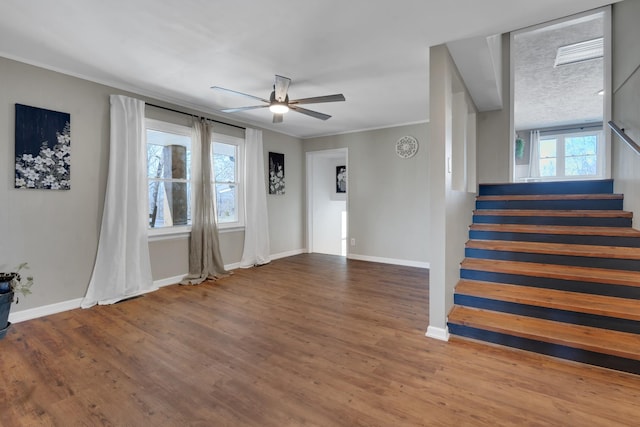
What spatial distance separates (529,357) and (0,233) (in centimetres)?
456

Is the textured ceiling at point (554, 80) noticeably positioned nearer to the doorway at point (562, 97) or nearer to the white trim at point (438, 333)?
the doorway at point (562, 97)

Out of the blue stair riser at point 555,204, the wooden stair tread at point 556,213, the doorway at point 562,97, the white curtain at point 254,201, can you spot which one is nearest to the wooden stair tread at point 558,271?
the wooden stair tread at point 556,213

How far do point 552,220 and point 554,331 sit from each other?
58.7 inches

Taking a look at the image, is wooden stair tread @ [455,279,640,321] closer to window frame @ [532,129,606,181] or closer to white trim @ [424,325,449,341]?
white trim @ [424,325,449,341]

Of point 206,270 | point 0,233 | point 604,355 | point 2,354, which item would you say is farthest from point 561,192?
point 0,233

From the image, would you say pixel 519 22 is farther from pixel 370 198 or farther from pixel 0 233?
pixel 0 233

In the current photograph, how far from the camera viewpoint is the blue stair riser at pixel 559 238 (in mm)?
2627

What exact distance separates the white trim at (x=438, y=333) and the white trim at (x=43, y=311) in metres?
3.57

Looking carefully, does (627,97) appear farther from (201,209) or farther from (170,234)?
(170,234)

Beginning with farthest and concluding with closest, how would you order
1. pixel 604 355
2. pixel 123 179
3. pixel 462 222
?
pixel 123 179 < pixel 462 222 < pixel 604 355

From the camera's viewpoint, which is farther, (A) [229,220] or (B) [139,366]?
(A) [229,220]

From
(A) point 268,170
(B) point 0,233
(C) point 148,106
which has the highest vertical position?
(C) point 148,106

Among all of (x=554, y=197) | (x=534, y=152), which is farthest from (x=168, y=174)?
(x=534, y=152)

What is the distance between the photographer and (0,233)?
269cm
